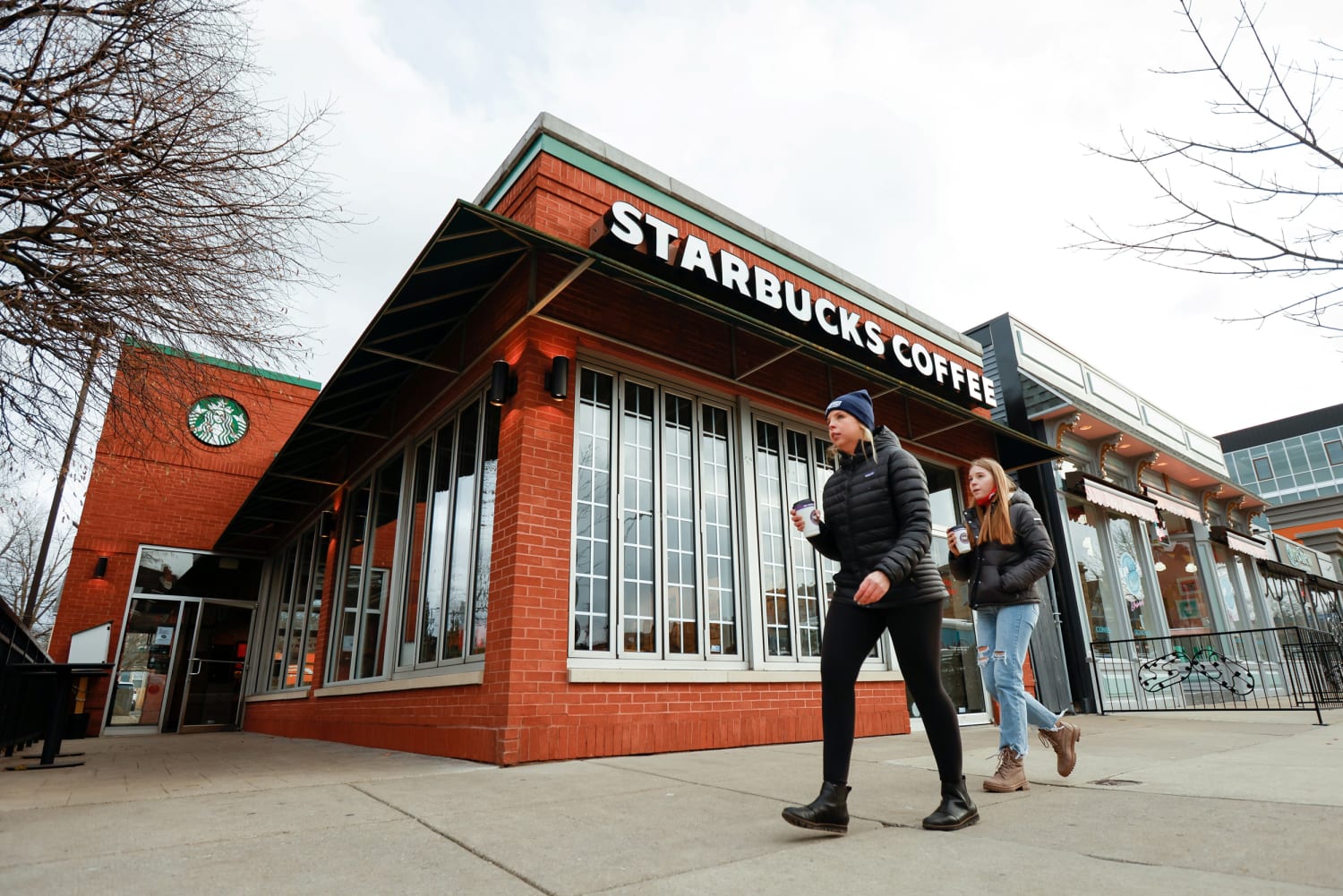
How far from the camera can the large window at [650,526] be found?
5.37 meters

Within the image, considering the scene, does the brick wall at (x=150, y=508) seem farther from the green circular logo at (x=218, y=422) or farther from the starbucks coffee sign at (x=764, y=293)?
the starbucks coffee sign at (x=764, y=293)

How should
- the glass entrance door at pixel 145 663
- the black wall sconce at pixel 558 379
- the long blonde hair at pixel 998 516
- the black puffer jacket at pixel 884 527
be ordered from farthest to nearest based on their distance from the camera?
1. the glass entrance door at pixel 145 663
2. the black wall sconce at pixel 558 379
3. the long blonde hair at pixel 998 516
4. the black puffer jacket at pixel 884 527

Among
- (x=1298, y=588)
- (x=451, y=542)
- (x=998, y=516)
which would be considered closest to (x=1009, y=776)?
(x=998, y=516)

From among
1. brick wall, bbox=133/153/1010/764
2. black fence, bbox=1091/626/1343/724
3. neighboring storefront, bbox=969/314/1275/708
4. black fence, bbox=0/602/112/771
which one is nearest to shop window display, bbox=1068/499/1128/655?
neighboring storefront, bbox=969/314/1275/708

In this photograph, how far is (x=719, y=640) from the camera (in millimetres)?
5941

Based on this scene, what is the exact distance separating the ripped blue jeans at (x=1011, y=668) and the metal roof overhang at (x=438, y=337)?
2608 millimetres

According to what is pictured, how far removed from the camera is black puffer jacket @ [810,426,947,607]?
269 cm

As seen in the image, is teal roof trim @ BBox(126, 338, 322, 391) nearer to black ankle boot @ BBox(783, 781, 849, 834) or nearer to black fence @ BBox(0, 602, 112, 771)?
black fence @ BBox(0, 602, 112, 771)

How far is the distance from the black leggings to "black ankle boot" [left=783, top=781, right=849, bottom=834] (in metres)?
0.18

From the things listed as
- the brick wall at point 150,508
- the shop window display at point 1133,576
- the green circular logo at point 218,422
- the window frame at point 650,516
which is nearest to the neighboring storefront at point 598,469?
the window frame at point 650,516

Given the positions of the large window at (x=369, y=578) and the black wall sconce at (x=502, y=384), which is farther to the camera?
the large window at (x=369, y=578)

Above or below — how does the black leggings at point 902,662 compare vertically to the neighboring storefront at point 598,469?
below

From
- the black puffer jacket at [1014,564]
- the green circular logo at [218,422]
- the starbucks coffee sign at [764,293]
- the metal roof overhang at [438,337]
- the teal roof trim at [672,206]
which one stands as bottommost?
the black puffer jacket at [1014,564]

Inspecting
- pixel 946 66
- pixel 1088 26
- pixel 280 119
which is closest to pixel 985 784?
pixel 1088 26
